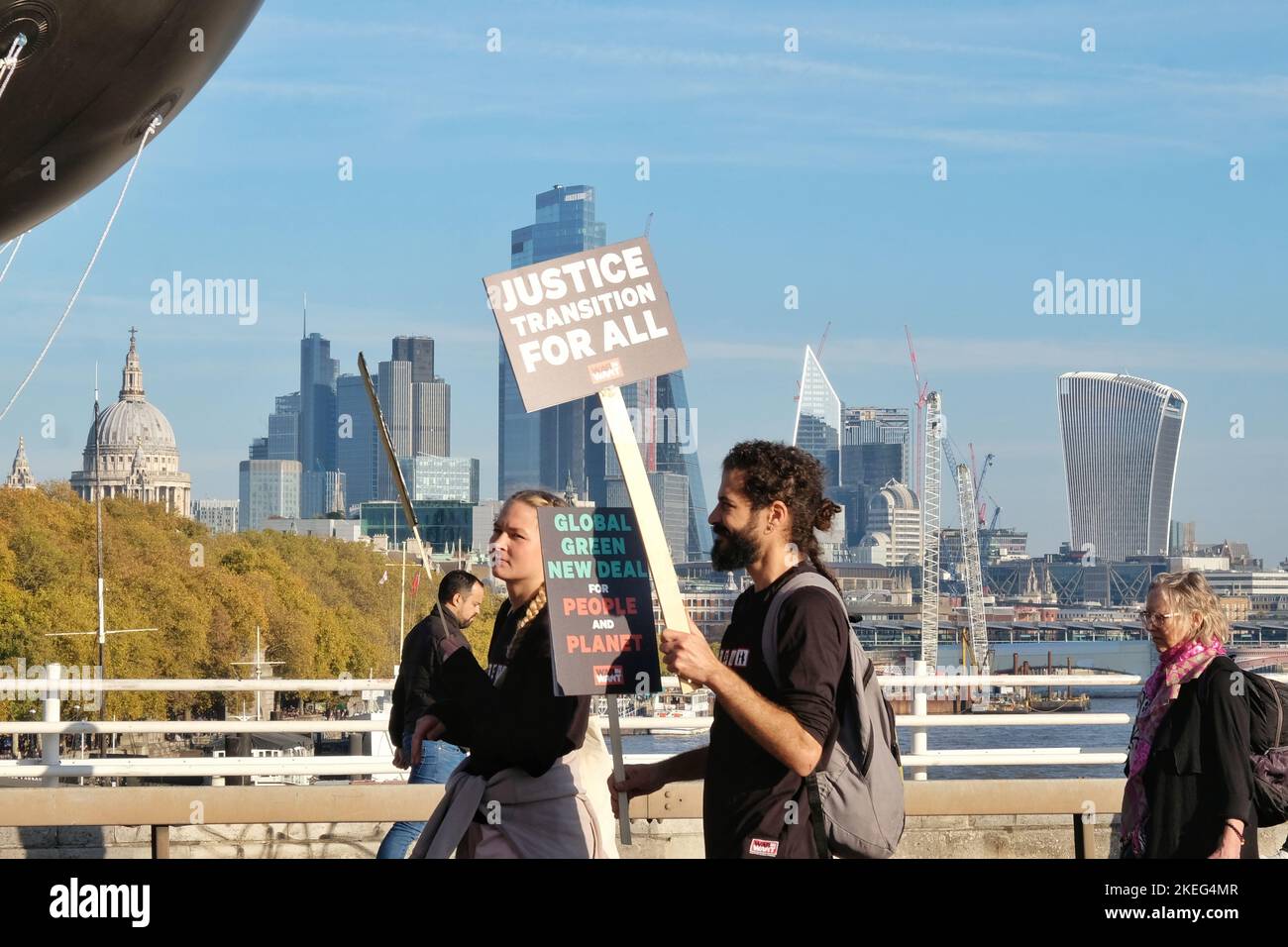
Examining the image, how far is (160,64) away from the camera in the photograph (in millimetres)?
6004

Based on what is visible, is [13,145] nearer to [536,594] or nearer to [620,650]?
[536,594]

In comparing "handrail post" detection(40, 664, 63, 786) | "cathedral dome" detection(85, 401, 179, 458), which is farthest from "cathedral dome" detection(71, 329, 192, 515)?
"handrail post" detection(40, 664, 63, 786)

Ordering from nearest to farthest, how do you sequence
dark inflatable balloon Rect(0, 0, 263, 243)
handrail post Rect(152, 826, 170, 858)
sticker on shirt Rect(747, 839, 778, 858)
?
sticker on shirt Rect(747, 839, 778, 858), dark inflatable balloon Rect(0, 0, 263, 243), handrail post Rect(152, 826, 170, 858)

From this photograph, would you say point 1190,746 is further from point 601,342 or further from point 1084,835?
point 601,342

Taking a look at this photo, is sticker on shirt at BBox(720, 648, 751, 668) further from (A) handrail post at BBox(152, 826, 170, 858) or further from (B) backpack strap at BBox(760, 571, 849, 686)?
(A) handrail post at BBox(152, 826, 170, 858)

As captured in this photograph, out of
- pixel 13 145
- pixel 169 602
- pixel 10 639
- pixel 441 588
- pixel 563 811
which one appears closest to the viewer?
pixel 563 811

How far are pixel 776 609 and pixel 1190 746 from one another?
1703 millimetres

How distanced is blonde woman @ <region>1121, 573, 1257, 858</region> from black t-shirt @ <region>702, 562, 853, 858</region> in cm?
146

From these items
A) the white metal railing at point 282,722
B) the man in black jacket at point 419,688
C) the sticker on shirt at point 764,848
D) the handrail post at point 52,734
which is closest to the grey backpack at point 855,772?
the sticker on shirt at point 764,848

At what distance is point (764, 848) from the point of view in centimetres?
437

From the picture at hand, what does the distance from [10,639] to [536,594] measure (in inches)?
2977

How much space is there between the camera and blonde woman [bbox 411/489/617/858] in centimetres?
493
